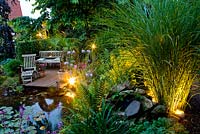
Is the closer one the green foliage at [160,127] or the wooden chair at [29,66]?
the green foliage at [160,127]

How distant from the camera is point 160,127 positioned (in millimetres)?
2230

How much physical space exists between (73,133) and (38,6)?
13.3 ft

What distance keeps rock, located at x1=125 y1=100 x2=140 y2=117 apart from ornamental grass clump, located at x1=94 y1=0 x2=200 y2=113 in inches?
11.1

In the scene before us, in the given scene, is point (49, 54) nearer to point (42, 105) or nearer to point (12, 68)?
point (12, 68)

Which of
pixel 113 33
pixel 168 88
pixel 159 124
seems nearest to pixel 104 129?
pixel 159 124

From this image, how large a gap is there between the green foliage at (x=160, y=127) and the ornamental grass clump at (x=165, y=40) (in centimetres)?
32

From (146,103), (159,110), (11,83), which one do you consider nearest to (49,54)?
(11,83)

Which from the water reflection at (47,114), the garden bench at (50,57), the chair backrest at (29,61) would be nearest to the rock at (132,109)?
the water reflection at (47,114)

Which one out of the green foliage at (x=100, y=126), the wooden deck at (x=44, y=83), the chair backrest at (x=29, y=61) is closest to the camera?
the green foliage at (x=100, y=126)

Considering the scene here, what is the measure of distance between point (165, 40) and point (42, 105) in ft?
11.8

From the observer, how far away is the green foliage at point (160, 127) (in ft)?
7.18

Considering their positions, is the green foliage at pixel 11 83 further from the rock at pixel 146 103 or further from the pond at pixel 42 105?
the rock at pixel 146 103

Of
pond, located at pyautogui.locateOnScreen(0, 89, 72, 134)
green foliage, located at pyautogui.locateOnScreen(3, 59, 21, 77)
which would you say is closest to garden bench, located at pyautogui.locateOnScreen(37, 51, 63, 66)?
green foliage, located at pyautogui.locateOnScreen(3, 59, 21, 77)

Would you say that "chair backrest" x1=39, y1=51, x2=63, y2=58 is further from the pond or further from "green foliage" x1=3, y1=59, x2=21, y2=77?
the pond
